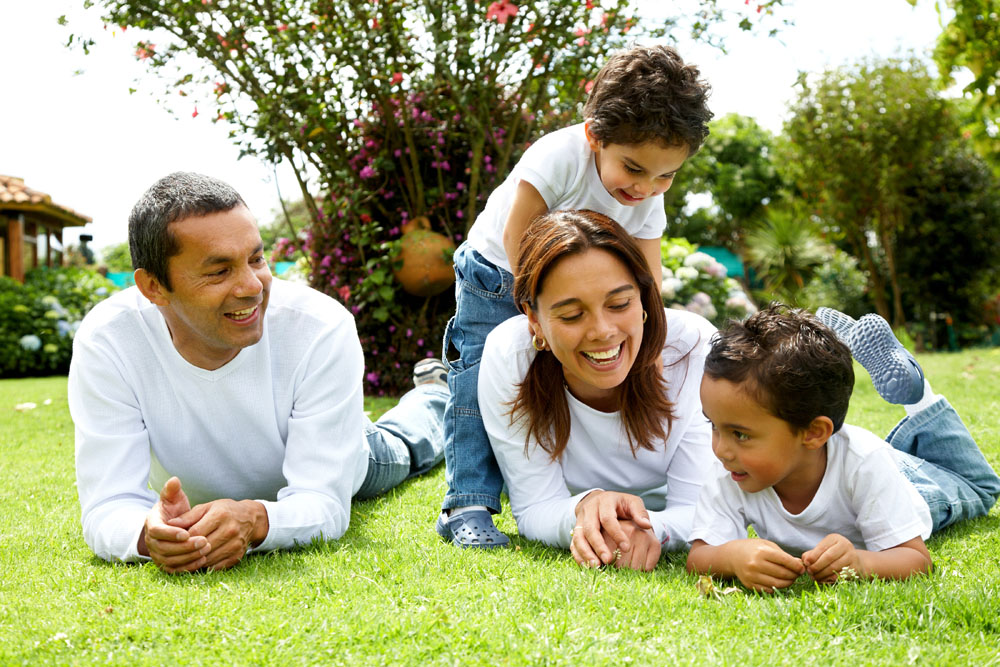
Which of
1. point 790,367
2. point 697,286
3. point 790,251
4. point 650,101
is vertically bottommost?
point 790,251

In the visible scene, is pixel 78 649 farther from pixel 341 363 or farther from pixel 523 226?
pixel 523 226

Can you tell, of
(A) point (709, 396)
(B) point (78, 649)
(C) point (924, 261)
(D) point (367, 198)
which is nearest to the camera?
(B) point (78, 649)

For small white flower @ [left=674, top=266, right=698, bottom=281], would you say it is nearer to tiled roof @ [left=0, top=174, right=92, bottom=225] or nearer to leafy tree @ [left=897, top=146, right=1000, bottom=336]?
leafy tree @ [left=897, top=146, right=1000, bottom=336]

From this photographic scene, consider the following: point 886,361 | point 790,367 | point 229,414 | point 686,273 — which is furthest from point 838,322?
point 686,273

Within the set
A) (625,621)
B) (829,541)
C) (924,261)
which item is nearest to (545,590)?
(625,621)

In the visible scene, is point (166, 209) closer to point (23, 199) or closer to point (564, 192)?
point (564, 192)

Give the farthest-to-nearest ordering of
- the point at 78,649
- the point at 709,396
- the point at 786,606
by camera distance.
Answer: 1. the point at 709,396
2. the point at 786,606
3. the point at 78,649

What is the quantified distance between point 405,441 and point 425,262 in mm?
3443

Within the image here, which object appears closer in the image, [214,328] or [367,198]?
[214,328]

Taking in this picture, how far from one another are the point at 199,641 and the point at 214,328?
4.14ft

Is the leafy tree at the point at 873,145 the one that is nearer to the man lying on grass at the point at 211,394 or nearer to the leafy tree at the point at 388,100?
the leafy tree at the point at 388,100

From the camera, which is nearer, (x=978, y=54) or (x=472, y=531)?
(x=472, y=531)

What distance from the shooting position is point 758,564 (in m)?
2.43

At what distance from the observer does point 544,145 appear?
11.5 feet
